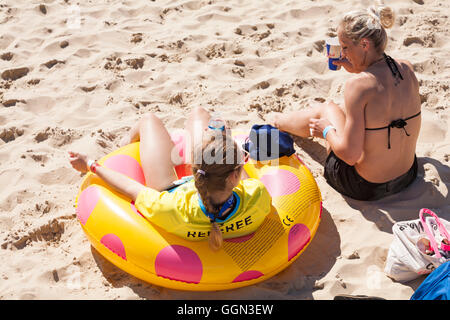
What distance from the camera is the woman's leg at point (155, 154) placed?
3.07m

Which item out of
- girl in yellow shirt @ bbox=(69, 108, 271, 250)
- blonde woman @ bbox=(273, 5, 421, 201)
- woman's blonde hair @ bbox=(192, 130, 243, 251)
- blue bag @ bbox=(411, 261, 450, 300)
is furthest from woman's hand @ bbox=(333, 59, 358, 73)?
blue bag @ bbox=(411, 261, 450, 300)

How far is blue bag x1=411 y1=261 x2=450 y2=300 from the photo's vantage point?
91.6 inches

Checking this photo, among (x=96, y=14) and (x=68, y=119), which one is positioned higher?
(x=96, y=14)

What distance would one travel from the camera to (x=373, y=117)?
2.99m

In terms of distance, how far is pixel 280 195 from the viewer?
3.02 meters

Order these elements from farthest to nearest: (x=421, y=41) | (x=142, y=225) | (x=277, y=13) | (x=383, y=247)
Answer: (x=277, y=13), (x=421, y=41), (x=383, y=247), (x=142, y=225)

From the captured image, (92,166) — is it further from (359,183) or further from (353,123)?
(359,183)

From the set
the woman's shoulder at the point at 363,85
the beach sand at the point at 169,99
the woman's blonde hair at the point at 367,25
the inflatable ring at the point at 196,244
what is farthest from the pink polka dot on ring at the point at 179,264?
the woman's blonde hair at the point at 367,25

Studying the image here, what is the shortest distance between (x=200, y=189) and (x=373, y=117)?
123cm

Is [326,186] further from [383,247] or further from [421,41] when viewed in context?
[421,41]

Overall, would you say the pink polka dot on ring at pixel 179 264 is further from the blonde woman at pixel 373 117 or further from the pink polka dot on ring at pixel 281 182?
the blonde woman at pixel 373 117

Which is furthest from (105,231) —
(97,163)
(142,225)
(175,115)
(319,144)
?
(319,144)

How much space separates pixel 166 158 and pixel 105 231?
0.63m

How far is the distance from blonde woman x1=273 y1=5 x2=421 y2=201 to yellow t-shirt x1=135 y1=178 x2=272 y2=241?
76cm
